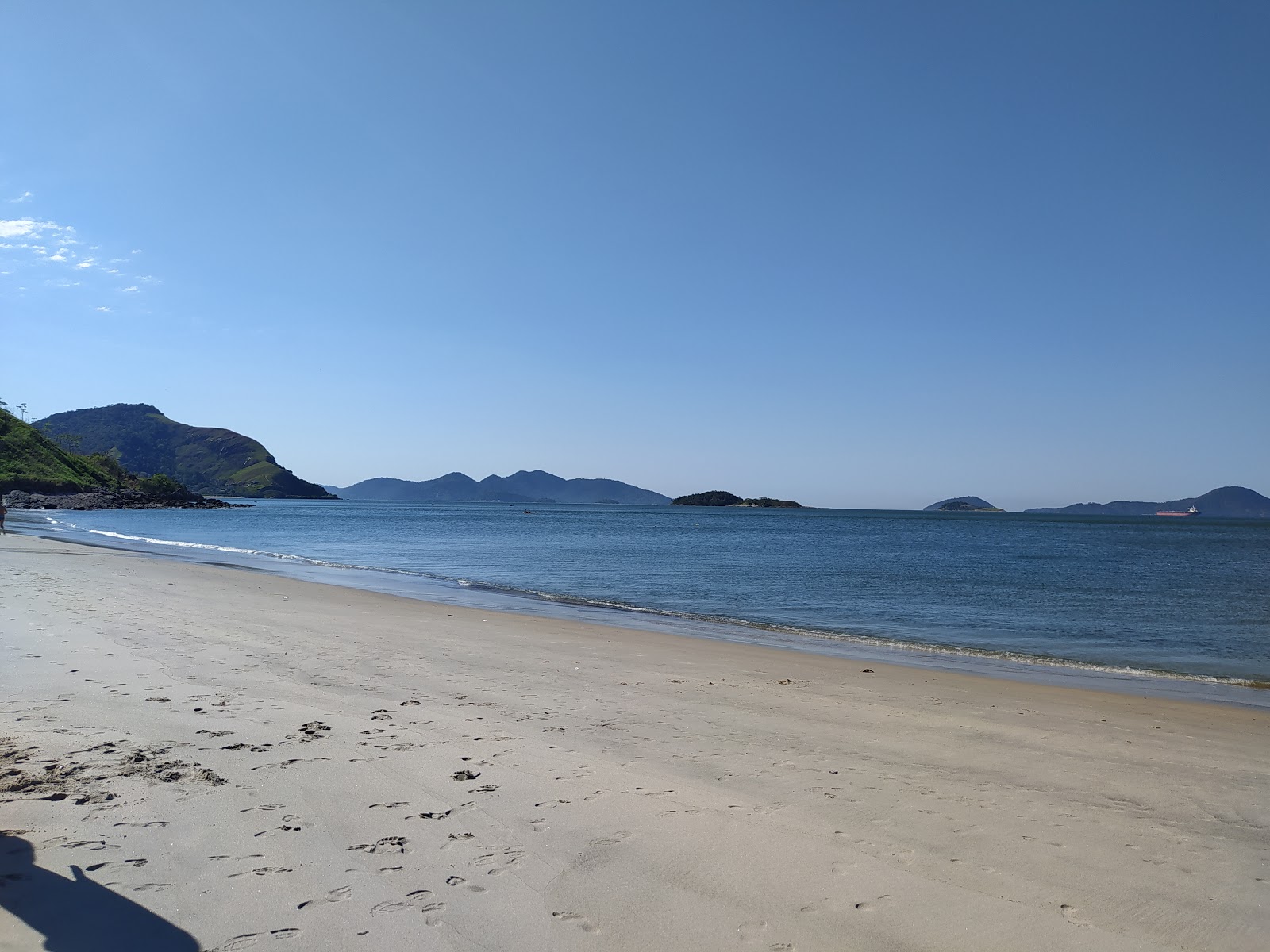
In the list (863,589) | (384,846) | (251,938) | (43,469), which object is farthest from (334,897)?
(43,469)

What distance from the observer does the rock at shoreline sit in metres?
88.5

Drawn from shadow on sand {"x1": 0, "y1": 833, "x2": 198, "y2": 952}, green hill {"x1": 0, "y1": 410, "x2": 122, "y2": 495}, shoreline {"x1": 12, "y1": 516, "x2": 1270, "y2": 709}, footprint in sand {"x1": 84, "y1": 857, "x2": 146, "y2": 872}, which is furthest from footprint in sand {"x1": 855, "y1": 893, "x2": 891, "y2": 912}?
green hill {"x1": 0, "y1": 410, "x2": 122, "y2": 495}

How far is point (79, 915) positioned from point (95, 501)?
117990 millimetres

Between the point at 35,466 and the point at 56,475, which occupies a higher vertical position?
the point at 35,466

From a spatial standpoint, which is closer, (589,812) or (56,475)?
(589,812)

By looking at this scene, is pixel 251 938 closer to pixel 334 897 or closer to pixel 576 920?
pixel 334 897

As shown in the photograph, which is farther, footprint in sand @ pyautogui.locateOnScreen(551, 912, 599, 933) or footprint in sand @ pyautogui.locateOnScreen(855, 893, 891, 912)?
footprint in sand @ pyautogui.locateOnScreen(855, 893, 891, 912)

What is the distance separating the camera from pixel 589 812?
16.9 feet

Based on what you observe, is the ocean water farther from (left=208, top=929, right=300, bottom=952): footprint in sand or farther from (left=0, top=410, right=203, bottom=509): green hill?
(left=0, top=410, right=203, bottom=509): green hill

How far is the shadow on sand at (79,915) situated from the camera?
10.8 ft

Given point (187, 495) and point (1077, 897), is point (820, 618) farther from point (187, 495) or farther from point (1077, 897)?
point (187, 495)

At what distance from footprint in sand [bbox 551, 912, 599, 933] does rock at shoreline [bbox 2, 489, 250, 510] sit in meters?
106

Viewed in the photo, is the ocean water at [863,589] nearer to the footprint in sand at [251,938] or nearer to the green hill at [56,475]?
the footprint in sand at [251,938]

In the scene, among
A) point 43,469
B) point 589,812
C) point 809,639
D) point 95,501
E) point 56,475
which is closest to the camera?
point 589,812
